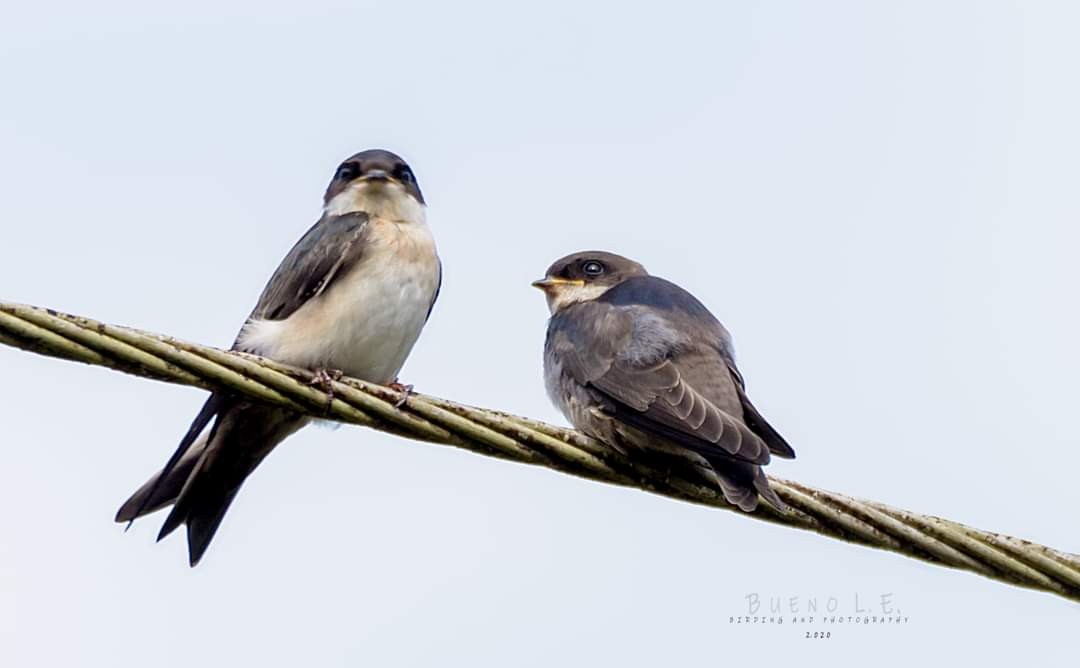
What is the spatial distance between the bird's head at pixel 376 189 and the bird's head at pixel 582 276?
0.79 meters

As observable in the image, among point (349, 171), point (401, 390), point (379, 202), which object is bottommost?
point (401, 390)

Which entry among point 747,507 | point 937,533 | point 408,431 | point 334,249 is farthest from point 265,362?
point 334,249

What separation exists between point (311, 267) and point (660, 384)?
1557 mm

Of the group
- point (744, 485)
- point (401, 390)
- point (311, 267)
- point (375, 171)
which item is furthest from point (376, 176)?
point (744, 485)

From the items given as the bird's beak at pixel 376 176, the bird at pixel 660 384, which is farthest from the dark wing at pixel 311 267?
the bird at pixel 660 384

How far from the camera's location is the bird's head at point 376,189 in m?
7.07

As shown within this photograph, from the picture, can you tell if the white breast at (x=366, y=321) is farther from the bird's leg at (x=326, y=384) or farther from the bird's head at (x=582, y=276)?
the bird's leg at (x=326, y=384)

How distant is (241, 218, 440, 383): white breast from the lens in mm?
6312

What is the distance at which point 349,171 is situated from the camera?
7453 mm

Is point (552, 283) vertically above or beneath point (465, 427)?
above

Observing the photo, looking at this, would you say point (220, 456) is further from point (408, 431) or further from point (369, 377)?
point (408, 431)

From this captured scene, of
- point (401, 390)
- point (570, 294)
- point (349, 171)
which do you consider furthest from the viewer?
point (570, 294)

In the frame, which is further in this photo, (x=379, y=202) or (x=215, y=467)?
(x=379, y=202)

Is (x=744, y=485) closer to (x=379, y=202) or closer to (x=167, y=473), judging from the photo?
(x=167, y=473)
